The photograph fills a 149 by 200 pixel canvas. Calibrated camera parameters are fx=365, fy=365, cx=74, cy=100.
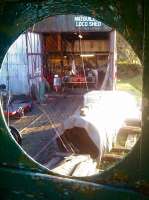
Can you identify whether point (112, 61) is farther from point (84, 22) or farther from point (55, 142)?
point (55, 142)

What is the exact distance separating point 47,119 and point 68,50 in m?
10.1

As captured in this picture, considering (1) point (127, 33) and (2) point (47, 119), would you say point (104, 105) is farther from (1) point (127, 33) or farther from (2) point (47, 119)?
(1) point (127, 33)

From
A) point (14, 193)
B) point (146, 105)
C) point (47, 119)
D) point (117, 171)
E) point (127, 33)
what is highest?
point (127, 33)

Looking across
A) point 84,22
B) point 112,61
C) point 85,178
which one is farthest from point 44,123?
point 85,178

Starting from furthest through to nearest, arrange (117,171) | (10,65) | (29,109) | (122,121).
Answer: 1. (10,65)
2. (29,109)
3. (122,121)
4. (117,171)

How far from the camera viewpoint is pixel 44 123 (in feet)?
43.5

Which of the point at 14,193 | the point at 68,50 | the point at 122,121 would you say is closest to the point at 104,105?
the point at 122,121

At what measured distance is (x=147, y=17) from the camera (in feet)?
3.87

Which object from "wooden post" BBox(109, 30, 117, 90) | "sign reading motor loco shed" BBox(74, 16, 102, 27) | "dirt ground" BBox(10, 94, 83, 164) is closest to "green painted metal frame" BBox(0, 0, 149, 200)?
"dirt ground" BBox(10, 94, 83, 164)

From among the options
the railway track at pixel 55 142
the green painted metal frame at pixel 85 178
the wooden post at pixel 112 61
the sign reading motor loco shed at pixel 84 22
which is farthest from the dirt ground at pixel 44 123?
the green painted metal frame at pixel 85 178

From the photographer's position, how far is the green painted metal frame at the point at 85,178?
1.24 metres

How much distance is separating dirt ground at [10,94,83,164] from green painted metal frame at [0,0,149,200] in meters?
7.14

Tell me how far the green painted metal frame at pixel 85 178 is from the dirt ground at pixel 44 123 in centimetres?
714

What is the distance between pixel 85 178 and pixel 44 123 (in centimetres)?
1196
